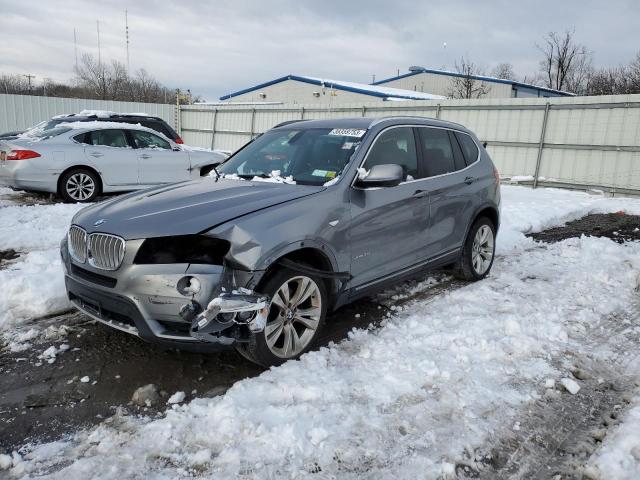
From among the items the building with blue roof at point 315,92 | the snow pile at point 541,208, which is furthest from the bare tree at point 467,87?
the snow pile at point 541,208

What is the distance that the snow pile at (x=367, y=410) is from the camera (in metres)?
2.62

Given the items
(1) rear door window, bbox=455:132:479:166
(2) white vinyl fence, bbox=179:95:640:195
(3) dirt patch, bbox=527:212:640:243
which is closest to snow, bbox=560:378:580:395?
(1) rear door window, bbox=455:132:479:166

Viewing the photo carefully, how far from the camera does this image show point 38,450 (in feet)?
8.95

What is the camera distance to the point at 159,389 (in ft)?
11.0

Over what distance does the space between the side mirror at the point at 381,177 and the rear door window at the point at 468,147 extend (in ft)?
6.11

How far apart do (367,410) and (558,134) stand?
43.5ft

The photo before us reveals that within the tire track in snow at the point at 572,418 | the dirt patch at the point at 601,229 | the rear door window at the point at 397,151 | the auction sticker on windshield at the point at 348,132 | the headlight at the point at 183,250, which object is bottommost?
the tire track in snow at the point at 572,418

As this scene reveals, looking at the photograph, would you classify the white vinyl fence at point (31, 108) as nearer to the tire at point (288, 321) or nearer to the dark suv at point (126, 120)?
the dark suv at point (126, 120)

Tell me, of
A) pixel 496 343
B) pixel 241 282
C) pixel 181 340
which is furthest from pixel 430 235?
pixel 181 340

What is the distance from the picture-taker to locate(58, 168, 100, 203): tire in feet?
33.0

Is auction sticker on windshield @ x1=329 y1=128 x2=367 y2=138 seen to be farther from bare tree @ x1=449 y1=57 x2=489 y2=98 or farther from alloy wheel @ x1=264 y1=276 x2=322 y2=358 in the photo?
bare tree @ x1=449 y1=57 x2=489 y2=98

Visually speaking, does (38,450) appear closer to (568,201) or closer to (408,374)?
(408,374)

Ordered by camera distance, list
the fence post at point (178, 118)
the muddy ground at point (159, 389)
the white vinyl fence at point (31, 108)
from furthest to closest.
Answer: the fence post at point (178, 118) → the white vinyl fence at point (31, 108) → the muddy ground at point (159, 389)

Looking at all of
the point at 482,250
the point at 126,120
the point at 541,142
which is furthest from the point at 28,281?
the point at 541,142
